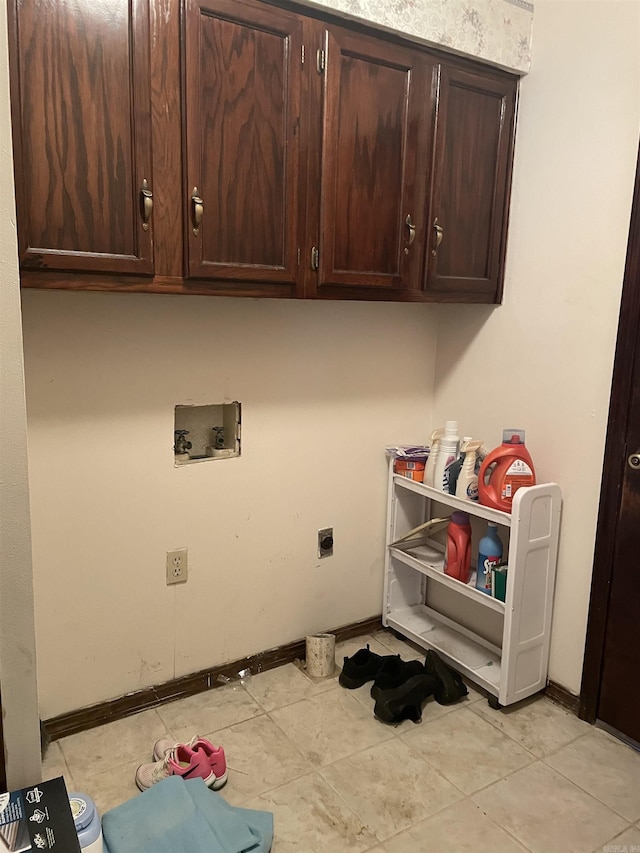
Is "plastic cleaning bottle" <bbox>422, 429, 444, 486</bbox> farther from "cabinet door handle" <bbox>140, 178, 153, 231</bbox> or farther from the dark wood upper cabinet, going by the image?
"cabinet door handle" <bbox>140, 178, 153, 231</bbox>

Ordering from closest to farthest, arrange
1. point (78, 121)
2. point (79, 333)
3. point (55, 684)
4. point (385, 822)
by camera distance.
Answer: point (78, 121) < point (385, 822) < point (79, 333) < point (55, 684)

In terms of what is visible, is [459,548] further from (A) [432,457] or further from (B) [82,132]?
(B) [82,132]

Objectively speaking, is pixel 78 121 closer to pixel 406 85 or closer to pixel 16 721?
pixel 406 85

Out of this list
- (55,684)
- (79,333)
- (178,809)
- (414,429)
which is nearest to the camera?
(178,809)

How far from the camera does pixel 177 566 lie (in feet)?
7.02

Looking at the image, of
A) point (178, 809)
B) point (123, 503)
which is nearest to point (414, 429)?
point (123, 503)

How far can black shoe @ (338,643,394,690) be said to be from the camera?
2.27 meters

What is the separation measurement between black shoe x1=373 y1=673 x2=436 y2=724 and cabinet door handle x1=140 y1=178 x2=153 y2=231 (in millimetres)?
1581

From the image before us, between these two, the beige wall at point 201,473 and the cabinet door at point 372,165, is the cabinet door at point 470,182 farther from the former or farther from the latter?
the beige wall at point 201,473

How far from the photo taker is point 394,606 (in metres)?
2.63

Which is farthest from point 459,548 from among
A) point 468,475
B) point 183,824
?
point 183,824

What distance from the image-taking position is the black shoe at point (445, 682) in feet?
7.16

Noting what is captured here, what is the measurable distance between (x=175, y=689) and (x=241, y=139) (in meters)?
1.71

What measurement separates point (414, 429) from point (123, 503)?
1.18 metres
